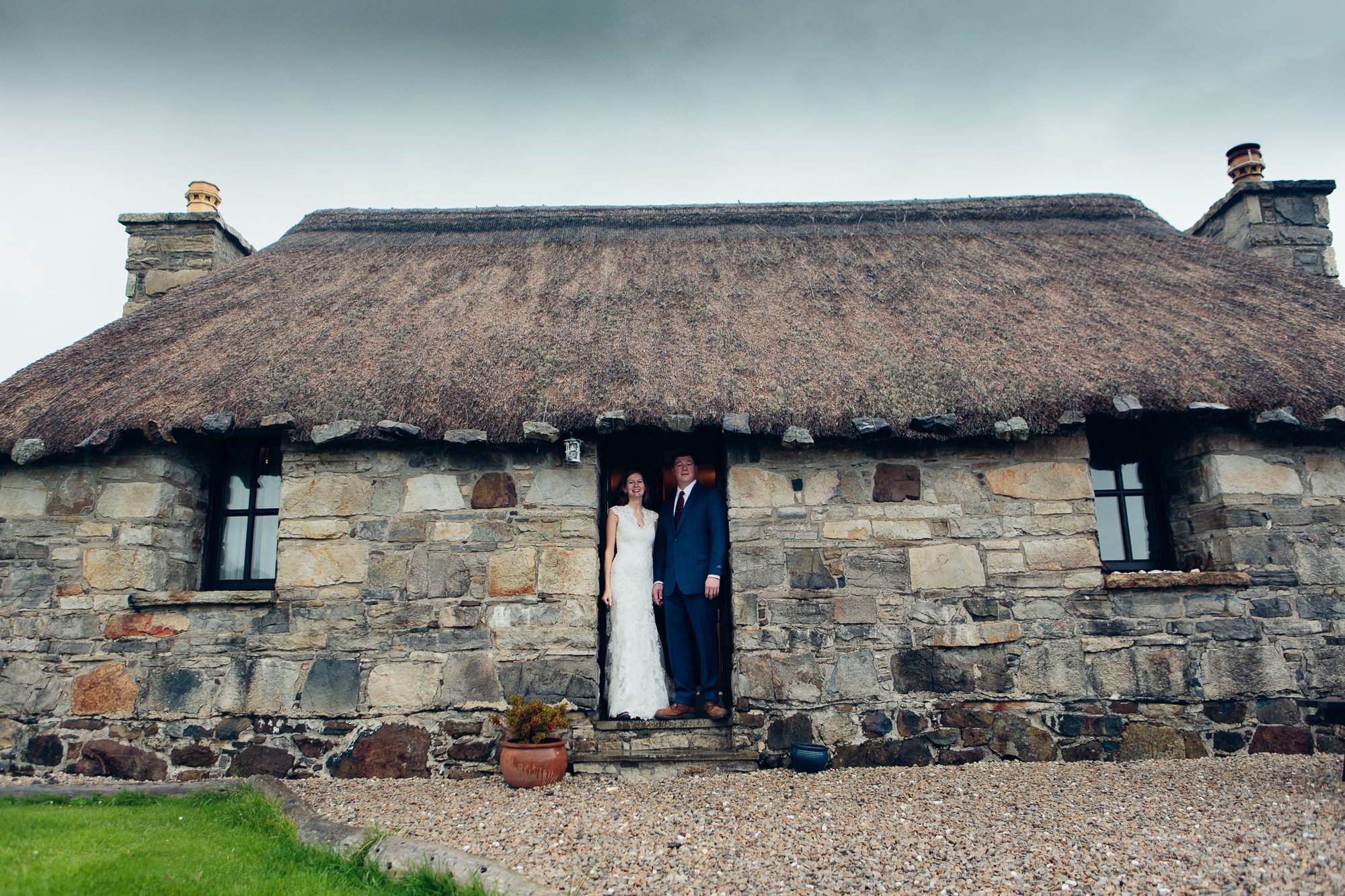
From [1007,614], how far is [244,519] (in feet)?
18.3

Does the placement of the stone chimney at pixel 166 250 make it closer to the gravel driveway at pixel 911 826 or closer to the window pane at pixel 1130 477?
the gravel driveway at pixel 911 826

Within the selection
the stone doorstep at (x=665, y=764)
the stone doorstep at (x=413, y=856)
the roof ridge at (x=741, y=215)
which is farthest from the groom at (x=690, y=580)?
the roof ridge at (x=741, y=215)

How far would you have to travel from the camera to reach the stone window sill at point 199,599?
533 cm

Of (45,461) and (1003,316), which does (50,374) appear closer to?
(45,461)

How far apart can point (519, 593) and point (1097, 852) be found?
355 cm

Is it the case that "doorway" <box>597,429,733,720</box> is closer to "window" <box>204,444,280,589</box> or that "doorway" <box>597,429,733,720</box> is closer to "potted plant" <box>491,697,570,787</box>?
"potted plant" <box>491,697,570,787</box>

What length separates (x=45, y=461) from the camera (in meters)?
5.57

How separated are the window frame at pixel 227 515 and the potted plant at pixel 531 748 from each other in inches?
93.7

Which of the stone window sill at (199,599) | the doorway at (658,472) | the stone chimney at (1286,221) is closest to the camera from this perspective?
the stone window sill at (199,599)

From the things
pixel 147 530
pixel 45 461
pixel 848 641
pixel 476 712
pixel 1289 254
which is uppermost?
pixel 1289 254

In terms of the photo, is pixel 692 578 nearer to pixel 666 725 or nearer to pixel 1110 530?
pixel 666 725

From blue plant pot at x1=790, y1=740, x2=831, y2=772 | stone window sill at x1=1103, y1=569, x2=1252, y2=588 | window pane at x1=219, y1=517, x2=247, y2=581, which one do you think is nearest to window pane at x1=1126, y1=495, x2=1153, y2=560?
stone window sill at x1=1103, y1=569, x2=1252, y2=588

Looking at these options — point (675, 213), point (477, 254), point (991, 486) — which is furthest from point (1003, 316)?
point (477, 254)

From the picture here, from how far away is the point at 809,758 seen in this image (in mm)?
4969
